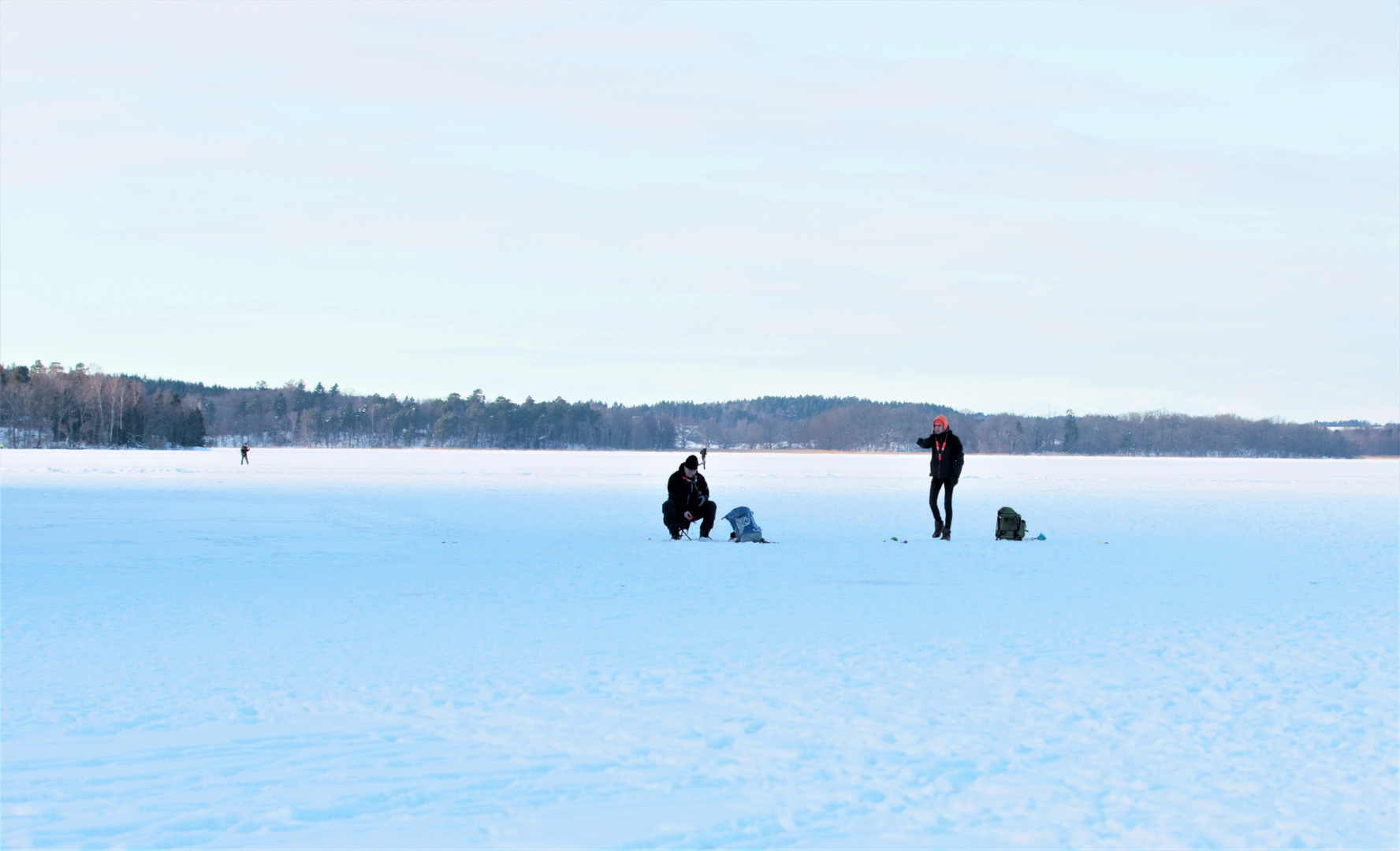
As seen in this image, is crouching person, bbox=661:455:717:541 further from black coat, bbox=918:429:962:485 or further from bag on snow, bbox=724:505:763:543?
black coat, bbox=918:429:962:485

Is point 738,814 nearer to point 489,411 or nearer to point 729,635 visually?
point 729,635

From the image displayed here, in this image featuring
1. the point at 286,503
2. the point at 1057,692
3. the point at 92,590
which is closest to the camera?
the point at 1057,692

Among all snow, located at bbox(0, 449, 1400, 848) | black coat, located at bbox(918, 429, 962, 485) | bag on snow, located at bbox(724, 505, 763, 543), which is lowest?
snow, located at bbox(0, 449, 1400, 848)

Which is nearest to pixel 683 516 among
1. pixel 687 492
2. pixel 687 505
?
pixel 687 505

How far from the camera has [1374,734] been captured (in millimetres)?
4793

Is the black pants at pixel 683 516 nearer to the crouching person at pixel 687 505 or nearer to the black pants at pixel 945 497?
the crouching person at pixel 687 505

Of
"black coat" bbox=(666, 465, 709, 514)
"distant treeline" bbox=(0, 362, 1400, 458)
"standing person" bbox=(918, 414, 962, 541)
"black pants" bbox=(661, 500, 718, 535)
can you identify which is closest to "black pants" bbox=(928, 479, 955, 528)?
"standing person" bbox=(918, 414, 962, 541)

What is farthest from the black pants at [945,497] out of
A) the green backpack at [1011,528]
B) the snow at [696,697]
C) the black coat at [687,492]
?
the black coat at [687,492]

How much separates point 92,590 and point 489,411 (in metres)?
154

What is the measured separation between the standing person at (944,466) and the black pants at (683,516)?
9.42 feet

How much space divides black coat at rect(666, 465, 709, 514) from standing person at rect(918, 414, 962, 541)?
2952 mm

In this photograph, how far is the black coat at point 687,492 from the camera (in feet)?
46.5

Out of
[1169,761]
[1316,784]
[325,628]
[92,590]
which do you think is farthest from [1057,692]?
[92,590]

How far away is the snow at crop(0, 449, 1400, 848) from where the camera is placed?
3785mm
